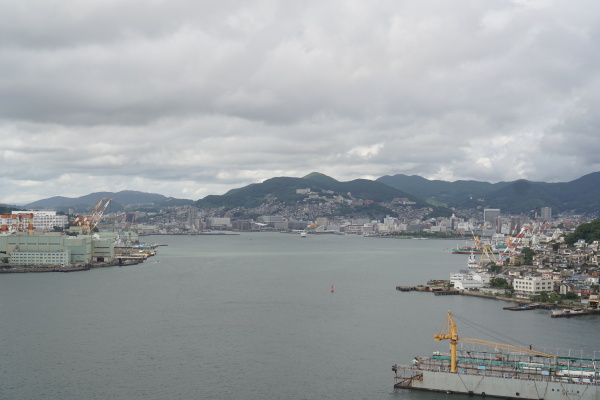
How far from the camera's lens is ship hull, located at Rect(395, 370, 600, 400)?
802 cm

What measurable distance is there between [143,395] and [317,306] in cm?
734

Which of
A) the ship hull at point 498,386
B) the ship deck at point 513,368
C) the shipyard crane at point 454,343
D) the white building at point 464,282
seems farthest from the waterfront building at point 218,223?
the ship hull at point 498,386

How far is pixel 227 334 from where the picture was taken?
1189 cm

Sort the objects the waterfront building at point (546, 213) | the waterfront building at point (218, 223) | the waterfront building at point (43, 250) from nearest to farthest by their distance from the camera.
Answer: the waterfront building at point (43, 250)
the waterfront building at point (218, 223)
the waterfront building at point (546, 213)

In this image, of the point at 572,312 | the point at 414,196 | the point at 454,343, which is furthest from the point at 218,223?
the point at 454,343

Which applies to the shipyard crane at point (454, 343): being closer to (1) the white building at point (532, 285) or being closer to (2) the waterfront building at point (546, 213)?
(1) the white building at point (532, 285)

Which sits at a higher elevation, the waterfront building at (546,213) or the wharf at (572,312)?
the waterfront building at (546,213)

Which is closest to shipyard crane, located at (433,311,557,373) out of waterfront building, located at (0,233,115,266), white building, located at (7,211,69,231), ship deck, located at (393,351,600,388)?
ship deck, located at (393,351,600,388)

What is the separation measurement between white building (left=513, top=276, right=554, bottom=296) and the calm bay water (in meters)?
1.56

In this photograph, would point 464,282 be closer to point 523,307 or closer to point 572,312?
point 523,307

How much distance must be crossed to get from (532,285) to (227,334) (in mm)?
10096

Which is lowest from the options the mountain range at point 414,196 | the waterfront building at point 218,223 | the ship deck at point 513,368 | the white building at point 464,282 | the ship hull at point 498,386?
the ship hull at point 498,386

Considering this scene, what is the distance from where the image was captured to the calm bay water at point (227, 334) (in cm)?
888

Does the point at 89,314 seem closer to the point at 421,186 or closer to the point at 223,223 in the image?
the point at 223,223
